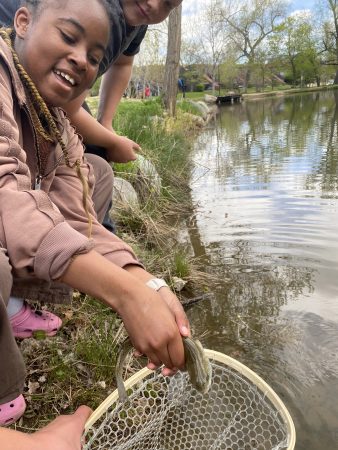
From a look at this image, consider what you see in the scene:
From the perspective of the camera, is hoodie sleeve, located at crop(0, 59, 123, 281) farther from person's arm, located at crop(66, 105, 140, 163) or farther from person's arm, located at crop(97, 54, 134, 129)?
person's arm, located at crop(97, 54, 134, 129)

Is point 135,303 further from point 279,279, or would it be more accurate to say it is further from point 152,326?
point 279,279

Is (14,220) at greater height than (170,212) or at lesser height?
greater

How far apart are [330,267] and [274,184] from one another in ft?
7.63

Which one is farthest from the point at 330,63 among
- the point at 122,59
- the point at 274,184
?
the point at 122,59

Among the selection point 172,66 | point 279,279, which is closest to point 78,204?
point 279,279

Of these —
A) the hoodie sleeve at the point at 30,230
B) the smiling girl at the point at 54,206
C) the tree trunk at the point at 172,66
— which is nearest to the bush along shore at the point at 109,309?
the smiling girl at the point at 54,206

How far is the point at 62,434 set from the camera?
34.6 inches

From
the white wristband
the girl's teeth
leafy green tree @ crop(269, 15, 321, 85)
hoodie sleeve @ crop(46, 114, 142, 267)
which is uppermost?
leafy green tree @ crop(269, 15, 321, 85)

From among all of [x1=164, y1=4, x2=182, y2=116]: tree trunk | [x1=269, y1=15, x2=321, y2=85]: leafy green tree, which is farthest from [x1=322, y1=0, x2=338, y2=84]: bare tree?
[x1=164, y1=4, x2=182, y2=116]: tree trunk

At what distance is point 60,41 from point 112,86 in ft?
4.41

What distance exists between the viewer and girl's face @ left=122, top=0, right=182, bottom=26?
1.92 m

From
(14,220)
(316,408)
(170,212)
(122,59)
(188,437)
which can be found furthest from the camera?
(170,212)

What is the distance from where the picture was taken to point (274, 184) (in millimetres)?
4871

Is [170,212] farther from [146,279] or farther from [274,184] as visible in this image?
[146,279]
